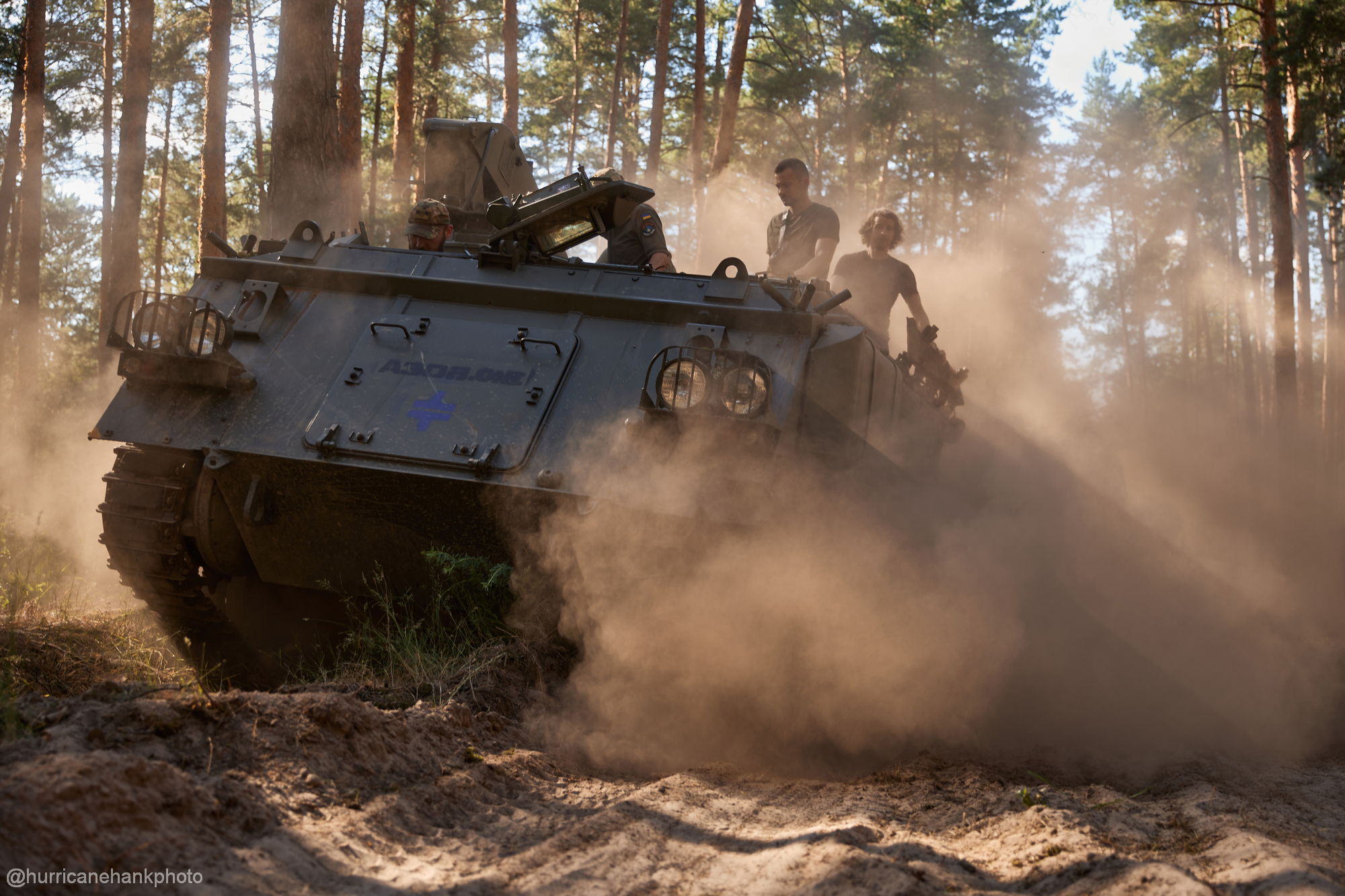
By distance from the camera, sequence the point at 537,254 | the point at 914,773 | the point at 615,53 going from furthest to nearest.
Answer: the point at 615,53
the point at 537,254
the point at 914,773

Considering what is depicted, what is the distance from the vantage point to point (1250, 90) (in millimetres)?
20125

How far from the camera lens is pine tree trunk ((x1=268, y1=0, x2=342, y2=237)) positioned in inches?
345

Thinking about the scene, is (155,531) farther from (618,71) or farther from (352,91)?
(618,71)

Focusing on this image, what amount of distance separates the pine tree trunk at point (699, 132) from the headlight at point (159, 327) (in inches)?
466

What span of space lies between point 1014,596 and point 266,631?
381cm

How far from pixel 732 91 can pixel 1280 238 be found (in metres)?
8.15

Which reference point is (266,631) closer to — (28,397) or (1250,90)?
(28,397)

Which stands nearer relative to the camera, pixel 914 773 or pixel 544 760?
pixel 544 760

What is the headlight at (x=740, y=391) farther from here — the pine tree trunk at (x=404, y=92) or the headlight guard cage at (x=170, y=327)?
the pine tree trunk at (x=404, y=92)

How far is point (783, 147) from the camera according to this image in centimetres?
2620

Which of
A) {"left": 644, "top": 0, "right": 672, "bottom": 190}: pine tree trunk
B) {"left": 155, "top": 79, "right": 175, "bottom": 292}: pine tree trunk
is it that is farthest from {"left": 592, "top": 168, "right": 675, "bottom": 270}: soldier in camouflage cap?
{"left": 155, "top": 79, "right": 175, "bottom": 292}: pine tree trunk

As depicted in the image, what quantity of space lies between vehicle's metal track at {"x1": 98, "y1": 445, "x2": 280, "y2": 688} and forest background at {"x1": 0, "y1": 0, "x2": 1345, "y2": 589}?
4874 millimetres

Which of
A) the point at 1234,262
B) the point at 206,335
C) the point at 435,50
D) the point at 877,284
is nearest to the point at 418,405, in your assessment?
the point at 206,335

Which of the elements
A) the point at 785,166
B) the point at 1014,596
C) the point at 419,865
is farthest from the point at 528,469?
the point at 785,166
